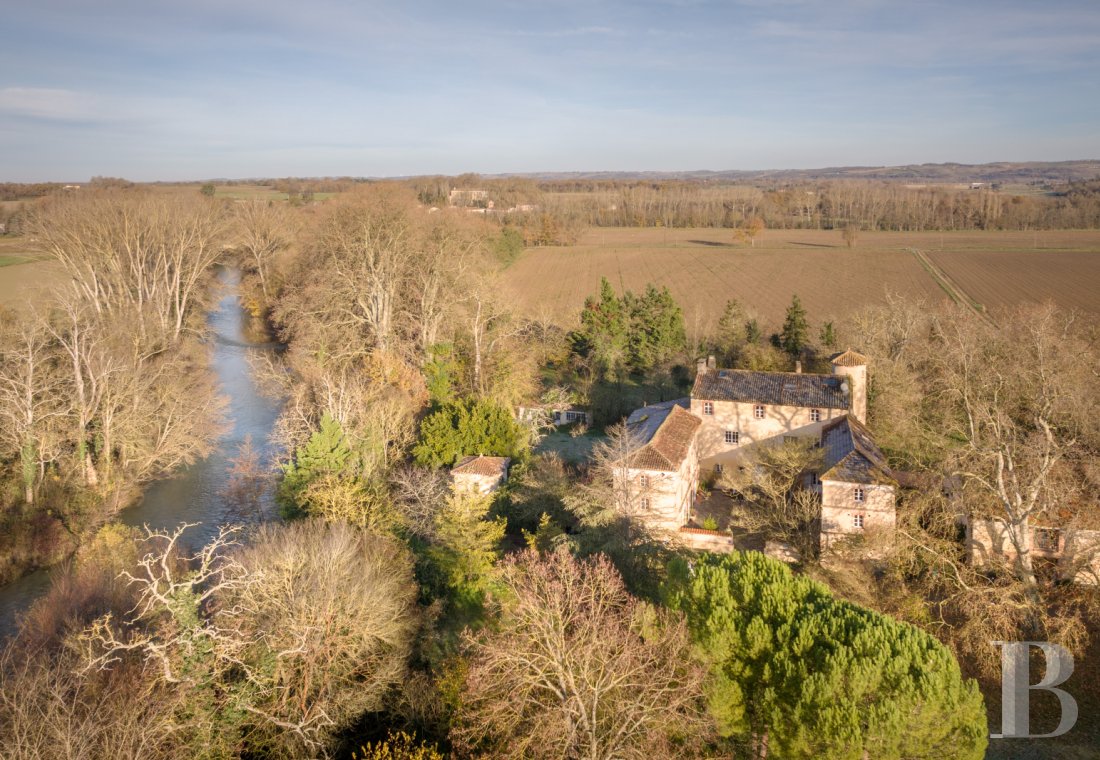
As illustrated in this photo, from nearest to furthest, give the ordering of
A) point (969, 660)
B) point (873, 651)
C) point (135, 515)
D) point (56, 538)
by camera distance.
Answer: point (873, 651) < point (969, 660) < point (56, 538) < point (135, 515)

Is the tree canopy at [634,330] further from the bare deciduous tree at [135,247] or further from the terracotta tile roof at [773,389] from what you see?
the bare deciduous tree at [135,247]

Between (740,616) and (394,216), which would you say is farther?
(394,216)

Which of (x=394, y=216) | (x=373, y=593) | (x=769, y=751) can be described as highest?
(x=394, y=216)

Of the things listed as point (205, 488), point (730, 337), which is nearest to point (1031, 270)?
point (730, 337)

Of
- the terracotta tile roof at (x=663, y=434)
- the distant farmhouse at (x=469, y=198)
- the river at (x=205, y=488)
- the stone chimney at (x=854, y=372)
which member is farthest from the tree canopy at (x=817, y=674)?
the distant farmhouse at (x=469, y=198)

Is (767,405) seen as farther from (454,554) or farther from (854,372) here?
(454,554)

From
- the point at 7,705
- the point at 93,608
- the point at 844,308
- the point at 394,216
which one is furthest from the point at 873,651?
the point at 844,308

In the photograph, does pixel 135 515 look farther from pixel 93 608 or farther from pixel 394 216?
pixel 394 216
